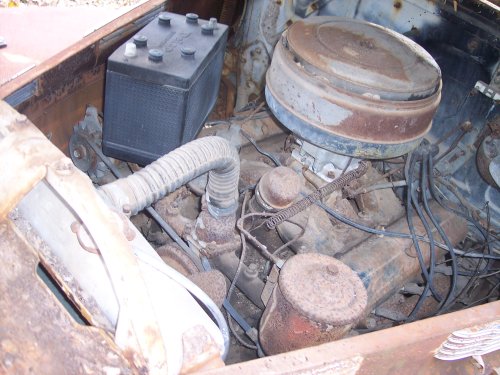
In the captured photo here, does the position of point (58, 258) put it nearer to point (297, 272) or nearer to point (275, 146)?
point (297, 272)

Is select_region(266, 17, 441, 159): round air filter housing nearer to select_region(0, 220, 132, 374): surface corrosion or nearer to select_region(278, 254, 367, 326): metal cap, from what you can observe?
select_region(278, 254, 367, 326): metal cap

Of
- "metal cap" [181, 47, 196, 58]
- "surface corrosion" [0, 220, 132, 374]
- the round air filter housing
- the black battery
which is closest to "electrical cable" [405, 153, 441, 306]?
the round air filter housing

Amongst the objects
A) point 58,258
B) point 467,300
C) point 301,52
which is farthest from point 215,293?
point 467,300

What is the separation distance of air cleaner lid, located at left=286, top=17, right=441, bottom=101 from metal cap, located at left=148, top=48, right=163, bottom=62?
16.7 inches

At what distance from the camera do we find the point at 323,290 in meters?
1.35

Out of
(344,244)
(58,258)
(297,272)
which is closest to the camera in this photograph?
(58,258)

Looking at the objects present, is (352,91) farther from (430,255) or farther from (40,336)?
(40,336)

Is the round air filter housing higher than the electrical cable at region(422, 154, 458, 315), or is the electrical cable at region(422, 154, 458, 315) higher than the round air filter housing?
the round air filter housing

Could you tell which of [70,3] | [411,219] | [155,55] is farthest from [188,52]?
[70,3]

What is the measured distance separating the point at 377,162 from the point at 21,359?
5.75 ft

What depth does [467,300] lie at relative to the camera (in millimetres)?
2291

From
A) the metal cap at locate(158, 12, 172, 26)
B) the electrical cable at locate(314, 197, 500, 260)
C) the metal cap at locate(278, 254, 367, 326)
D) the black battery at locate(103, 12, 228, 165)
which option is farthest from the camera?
the metal cap at locate(158, 12, 172, 26)

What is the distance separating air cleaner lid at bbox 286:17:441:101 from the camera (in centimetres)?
154

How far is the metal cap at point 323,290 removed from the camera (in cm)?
130
